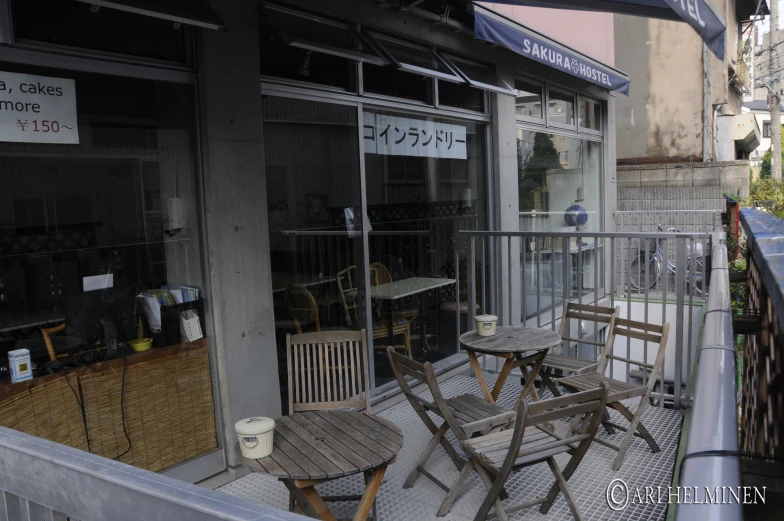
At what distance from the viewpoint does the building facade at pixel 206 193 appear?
3121 mm

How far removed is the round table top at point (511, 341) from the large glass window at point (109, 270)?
1.76 m

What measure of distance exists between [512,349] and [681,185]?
10962 mm

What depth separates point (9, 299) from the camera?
3074 mm

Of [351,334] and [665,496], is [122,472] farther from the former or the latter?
[665,496]

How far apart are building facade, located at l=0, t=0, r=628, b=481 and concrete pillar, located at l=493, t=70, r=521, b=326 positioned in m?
0.93

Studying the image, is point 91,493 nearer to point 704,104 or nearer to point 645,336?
point 645,336

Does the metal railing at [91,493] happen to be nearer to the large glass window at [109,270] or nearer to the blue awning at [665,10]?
the large glass window at [109,270]

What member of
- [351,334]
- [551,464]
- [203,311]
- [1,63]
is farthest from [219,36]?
[551,464]

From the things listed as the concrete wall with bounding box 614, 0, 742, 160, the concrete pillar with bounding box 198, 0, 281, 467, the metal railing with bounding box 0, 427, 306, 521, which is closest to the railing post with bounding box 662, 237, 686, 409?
the concrete pillar with bounding box 198, 0, 281, 467

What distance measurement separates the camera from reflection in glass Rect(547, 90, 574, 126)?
26.5ft

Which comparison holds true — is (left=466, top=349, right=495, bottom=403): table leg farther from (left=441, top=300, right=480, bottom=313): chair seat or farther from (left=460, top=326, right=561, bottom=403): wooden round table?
(left=441, top=300, right=480, bottom=313): chair seat

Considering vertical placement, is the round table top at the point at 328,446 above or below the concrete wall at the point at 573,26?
below

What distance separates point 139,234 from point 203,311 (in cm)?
59

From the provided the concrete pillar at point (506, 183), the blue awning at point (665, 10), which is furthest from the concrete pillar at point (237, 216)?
the concrete pillar at point (506, 183)
